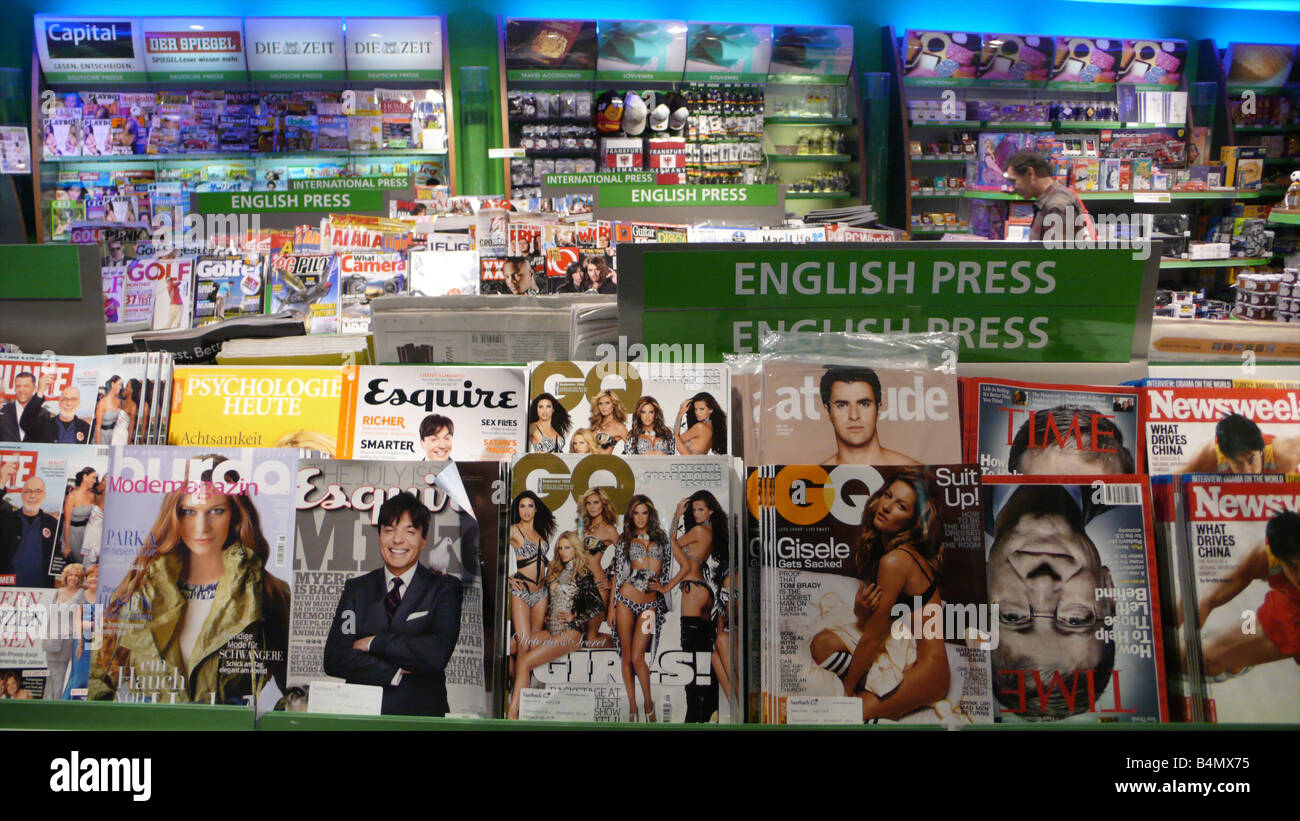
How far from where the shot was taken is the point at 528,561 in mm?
1194

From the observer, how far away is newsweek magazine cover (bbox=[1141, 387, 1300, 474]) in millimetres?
1373

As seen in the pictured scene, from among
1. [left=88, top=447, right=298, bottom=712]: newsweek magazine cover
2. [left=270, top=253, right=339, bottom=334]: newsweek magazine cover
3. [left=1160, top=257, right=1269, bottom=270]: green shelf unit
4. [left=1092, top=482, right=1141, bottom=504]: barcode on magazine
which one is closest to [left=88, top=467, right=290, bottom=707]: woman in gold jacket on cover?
[left=88, top=447, right=298, bottom=712]: newsweek magazine cover

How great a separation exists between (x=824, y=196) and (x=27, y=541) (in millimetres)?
6379

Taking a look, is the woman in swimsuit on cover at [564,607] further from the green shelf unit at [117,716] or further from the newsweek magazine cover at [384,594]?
the green shelf unit at [117,716]

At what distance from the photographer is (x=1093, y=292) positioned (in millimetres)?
1492

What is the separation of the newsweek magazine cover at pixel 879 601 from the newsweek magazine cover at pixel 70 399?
103 centimetres

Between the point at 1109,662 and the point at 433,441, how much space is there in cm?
102

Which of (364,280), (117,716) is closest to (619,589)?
(117,716)

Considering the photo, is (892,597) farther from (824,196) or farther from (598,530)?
(824,196)

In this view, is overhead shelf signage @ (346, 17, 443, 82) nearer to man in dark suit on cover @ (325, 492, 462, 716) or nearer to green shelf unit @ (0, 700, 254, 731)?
man in dark suit on cover @ (325, 492, 462, 716)

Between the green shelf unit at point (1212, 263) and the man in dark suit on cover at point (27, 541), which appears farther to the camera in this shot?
the green shelf unit at point (1212, 263)

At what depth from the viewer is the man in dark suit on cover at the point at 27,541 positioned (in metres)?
1.28

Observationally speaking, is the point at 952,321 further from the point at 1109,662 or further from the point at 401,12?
the point at 401,12

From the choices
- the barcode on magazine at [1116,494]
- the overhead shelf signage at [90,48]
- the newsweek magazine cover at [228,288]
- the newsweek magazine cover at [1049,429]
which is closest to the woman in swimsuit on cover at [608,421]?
the newsweek magazine cover at [1049,429]
